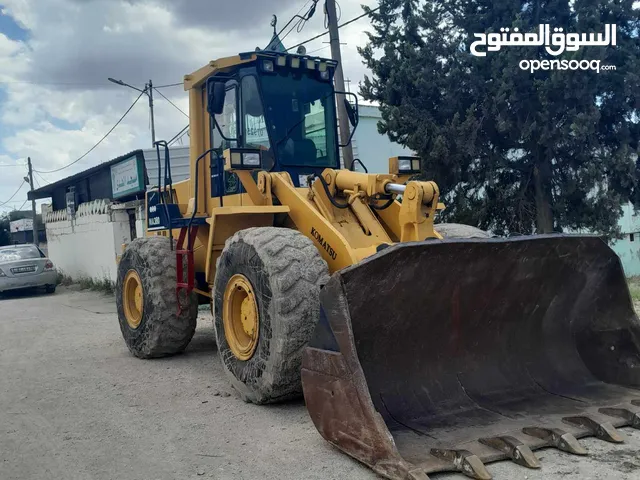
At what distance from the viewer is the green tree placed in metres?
11.6

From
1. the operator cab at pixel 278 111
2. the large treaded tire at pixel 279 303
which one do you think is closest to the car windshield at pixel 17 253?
the operator cab at pixel 278 111

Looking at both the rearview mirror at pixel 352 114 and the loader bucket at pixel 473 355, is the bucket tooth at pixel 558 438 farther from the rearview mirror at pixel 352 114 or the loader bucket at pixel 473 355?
the rearview mirror at pixel 352 114

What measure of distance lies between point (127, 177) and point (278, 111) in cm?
1235

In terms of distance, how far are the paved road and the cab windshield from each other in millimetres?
2417

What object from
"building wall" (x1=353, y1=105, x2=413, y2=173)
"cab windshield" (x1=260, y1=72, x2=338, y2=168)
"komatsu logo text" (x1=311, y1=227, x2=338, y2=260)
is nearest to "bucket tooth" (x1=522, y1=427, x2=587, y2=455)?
"komatsu logo text" (x1=311, y1=227, x2=338, y2=260)

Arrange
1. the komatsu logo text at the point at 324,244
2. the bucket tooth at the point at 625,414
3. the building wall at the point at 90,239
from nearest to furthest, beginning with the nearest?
the bucket tooth at the point at 625,414 → the komatsu logo text at the point at 324,244 → the building wall at the point at 90,239

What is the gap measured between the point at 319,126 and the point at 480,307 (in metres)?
2.95

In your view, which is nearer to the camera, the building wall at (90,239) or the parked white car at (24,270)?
the parked white car at (24,270)

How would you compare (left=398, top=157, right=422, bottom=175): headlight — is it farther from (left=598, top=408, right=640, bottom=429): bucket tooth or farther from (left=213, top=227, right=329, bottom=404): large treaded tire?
(left=598, top=408, right=640, bottom=429): bucket tooth

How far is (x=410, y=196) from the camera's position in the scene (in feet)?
16.9

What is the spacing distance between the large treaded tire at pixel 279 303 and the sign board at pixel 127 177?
40.5ft

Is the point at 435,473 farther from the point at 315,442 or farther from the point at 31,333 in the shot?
the point at 31,333

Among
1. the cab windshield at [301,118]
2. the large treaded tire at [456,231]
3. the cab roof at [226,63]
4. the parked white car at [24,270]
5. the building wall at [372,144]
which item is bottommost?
the parked white car at [24,270]

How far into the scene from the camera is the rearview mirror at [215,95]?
6277mm
